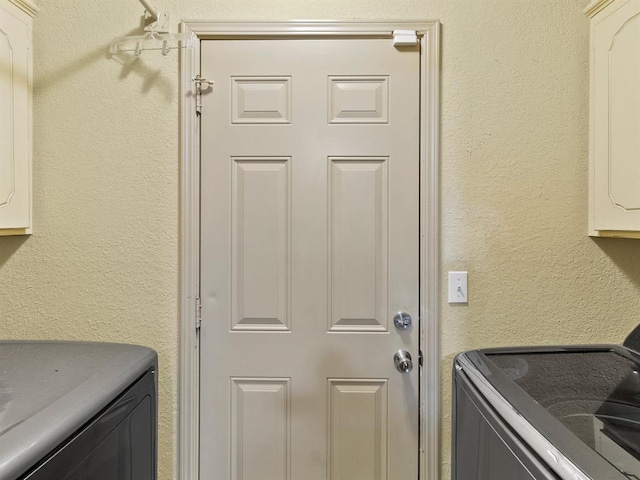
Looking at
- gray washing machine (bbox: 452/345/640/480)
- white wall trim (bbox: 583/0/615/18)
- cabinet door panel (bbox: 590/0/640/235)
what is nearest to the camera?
gray washing machine (bbox: 452/345/640/480)

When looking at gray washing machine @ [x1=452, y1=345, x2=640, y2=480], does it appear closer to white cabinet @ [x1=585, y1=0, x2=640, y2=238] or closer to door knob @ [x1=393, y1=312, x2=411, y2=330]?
door knob @ [x1=393, y1=312, x2=411, y2=330]

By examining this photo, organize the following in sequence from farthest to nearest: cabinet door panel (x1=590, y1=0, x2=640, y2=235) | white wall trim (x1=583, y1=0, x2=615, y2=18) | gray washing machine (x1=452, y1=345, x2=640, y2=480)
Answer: white wall trim (x1=583, y1=0, x2=615, y2=18)
cabinet door panel (x1=590, y1=0, x2=640, y2=235)
gray washing machine (x1=452, y1=345, x2=640, y2=480)

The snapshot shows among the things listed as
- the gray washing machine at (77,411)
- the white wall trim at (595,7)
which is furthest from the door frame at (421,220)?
the white wall trim at (595,7)

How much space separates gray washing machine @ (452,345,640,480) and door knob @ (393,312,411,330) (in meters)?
0.28

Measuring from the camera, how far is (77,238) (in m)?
1.28

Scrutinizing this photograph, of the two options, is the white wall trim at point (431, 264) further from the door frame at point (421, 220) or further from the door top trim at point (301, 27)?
the door top trim at point (301, 27)

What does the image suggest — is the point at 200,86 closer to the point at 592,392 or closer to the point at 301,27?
the point at 301,27

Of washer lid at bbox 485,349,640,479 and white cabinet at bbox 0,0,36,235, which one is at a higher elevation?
A: white cabinet at bbox 0,0,36,235

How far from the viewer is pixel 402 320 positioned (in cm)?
125

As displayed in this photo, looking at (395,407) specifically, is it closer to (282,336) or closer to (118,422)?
(282,336)

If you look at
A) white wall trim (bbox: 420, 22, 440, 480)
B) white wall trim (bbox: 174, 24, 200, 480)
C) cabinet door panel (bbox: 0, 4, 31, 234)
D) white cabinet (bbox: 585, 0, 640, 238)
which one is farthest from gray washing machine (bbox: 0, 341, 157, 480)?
white cabinet (bbox: 585, 0, 640, 238)

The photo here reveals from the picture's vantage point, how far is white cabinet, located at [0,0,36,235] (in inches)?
45.4

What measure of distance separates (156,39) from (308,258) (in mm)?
918

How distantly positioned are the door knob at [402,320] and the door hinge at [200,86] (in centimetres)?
103
